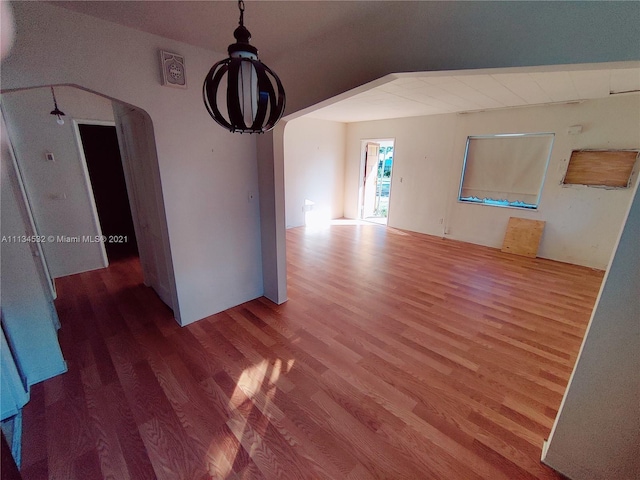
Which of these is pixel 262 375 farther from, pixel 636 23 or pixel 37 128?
pixel 37 128

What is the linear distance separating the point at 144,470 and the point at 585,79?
520 cm

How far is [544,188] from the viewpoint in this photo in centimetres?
455

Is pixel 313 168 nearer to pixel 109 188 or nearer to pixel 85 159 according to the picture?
pixel 109 188

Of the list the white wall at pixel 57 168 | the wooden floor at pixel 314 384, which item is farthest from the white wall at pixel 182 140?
the white wall at pixel 57 168

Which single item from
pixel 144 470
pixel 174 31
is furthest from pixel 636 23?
pixel 144 470

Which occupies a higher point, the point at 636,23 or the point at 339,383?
the point at 636,23

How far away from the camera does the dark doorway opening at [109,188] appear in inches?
177

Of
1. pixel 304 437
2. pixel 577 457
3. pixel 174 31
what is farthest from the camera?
pixel 174 31

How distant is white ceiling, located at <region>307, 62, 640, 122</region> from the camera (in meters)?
2.87

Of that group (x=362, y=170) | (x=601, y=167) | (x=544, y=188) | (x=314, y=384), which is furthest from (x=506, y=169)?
(x=314, y=384)

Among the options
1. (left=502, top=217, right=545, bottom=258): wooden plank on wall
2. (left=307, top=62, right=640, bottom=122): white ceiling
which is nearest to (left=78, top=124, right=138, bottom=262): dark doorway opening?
(left=307, top=62, right=640, bottom=122): white ceiling

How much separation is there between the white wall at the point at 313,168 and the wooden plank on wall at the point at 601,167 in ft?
15.7

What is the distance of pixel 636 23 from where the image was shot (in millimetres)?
999

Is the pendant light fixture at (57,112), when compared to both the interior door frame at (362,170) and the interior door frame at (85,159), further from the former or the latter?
the interior door frame at (362,170)
